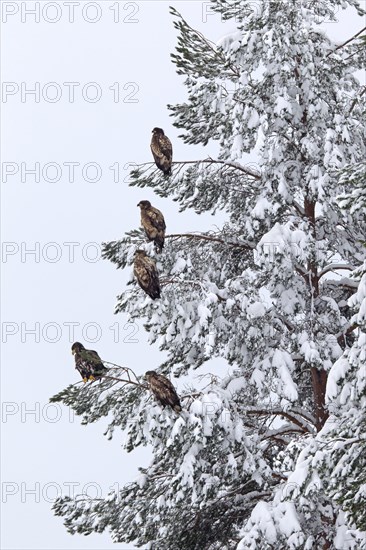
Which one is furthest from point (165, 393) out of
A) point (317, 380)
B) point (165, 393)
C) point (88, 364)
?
point (317, 380)

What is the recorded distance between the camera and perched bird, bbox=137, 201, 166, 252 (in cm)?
1144

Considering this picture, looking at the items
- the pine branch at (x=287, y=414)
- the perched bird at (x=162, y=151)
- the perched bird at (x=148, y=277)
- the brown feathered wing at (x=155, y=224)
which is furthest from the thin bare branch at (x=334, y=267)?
the perched bird at (x=162, y=151)

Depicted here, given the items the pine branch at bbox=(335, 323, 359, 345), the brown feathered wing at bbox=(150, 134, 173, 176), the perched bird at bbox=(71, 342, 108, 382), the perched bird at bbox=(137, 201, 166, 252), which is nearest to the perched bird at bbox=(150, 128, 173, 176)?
the brown feathered wing at bbox=(150, 134, 173, 176)

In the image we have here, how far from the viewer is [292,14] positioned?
11656 mm

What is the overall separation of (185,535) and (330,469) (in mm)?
3684

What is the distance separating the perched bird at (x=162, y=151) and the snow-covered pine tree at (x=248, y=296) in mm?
294

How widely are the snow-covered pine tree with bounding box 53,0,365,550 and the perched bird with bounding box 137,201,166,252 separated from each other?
297mm

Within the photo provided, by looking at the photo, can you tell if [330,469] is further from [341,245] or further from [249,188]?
[249,188]

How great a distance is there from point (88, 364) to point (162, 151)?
3289 millimetres

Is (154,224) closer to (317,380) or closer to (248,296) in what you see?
(248,296)

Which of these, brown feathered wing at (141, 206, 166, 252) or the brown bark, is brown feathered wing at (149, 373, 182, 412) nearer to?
brown feathered wing at (141, 206, 166, 252)

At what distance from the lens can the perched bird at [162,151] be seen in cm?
1205

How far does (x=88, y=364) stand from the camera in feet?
36.0

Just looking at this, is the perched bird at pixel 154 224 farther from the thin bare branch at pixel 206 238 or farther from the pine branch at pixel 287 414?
the pine branch at pixel 287 414
